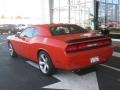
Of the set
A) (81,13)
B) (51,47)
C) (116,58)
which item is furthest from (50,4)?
(51,47)

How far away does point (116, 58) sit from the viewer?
27.7 ft

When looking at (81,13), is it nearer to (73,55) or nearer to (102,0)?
(102,0)

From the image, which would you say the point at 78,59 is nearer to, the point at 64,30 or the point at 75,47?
the point at 75,47

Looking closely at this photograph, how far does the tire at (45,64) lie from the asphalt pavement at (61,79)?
0.14 metres

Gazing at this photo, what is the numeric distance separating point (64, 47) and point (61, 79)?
38.2 inches

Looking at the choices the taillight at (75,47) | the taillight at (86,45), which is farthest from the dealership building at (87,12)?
the taillight at (75,47)

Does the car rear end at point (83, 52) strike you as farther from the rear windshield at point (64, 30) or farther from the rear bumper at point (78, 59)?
the rear windshield at point (64, 30)

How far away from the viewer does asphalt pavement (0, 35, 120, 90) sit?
5332mm

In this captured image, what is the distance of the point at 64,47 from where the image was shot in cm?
548

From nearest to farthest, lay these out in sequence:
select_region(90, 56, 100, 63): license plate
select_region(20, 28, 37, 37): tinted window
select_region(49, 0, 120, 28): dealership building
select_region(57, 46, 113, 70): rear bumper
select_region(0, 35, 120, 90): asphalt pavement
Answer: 1. select_region(0, 35, 120, 90): asphalt pavement
2. select_region(57, 46, 113, 70): rear bumper
3. select_region(90, 56, 100, 63): license plate
4. select_region(20, 28, 37, 37): tinted window
5. select_region(49, 0, 120, 28): dealership building

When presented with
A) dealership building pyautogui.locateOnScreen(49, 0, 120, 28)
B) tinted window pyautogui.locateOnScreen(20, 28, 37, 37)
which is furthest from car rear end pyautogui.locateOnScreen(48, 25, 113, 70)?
dealership building pyautogui.locateOnScreen(49, 0, 120, 28)

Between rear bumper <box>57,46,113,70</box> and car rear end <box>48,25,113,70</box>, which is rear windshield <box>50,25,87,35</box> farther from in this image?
rear bumper <box>57,46,113,70</box>

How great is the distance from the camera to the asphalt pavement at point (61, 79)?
5.33 m

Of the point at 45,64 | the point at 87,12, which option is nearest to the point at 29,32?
the point at 45,64
